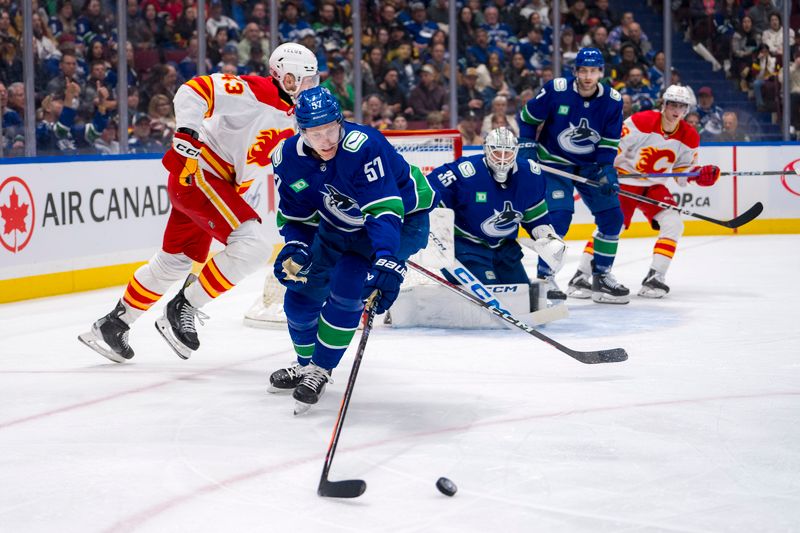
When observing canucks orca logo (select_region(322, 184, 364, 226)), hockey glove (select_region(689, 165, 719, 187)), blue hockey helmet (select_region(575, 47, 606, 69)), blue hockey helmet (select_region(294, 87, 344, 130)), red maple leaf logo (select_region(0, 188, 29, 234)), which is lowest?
red maple leaf logo (select_region(0, 188, 29, 234))

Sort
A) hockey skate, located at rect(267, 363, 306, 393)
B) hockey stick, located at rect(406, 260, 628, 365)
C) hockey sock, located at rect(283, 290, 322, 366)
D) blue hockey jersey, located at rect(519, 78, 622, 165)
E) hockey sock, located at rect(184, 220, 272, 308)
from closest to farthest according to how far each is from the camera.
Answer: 1. hockey sock, located at rect(283, 290, 322, 366)
2. hockey skate, located at rect(267, 363, 306, 393)
3. hockey stick, located at rect(406, 260, 628, 365)
4. hockey sock, located at rect(184, 220, 272, 308)
5. blue hockey jersey, located at rect(519, 78, 622, 165)

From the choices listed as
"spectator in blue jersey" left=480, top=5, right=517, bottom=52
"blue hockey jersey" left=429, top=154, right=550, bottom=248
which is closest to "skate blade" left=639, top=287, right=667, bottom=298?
"blue hockey jersey" left=429, top=154, right=550, bottom=248

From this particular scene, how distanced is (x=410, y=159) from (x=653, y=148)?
4.46ft

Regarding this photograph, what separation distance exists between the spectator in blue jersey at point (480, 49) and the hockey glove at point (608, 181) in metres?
3.17

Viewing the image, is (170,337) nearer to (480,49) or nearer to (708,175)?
(708,175)

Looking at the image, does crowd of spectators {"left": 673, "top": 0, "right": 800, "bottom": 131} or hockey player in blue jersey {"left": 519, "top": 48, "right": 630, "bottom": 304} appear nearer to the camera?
hockey player in blue jersey {"left": 519, "top": 48, "right": 630, "bottom": 304}

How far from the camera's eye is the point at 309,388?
3.18m

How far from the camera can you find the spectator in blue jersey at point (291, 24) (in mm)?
7969

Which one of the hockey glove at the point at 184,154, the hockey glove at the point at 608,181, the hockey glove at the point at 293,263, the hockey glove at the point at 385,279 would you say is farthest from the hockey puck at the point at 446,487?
the hockey glove at the point at 608,181

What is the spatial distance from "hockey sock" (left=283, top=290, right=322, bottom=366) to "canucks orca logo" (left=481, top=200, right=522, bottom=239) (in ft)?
5.13

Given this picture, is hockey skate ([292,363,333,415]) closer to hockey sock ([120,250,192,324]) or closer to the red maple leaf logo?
hockey sock ([120,250,192,324])

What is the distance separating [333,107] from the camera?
300 cm

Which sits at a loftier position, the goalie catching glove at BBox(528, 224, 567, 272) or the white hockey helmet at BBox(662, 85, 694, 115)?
the white hockey helmet at BBox(662, 85, 694, 115)

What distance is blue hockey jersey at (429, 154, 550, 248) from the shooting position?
483 cm
